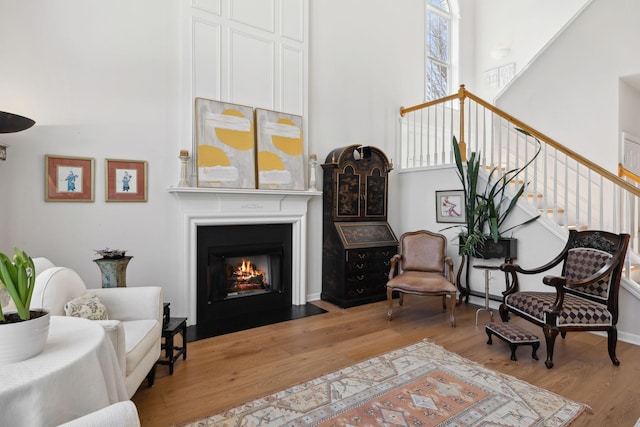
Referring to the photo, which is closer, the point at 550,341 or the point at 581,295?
the point at 550,341

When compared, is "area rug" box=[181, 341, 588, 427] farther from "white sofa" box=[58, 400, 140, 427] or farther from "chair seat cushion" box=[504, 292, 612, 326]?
"white sofa" box=[58, 400, 140, 427]

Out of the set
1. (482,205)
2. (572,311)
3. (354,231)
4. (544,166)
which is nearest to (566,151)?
(544,166)

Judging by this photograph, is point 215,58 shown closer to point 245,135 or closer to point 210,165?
point 245,135

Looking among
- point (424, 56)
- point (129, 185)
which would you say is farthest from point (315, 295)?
point (424, 56)

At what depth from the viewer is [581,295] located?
10.3 feet

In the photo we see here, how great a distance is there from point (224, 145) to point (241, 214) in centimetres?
80

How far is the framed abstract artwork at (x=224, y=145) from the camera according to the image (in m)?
3.62

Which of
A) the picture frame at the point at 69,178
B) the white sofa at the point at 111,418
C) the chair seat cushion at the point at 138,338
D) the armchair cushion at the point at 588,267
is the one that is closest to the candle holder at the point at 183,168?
the picture frame at the point at 69,178

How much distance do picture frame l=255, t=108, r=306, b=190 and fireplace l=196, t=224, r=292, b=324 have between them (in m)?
0.57

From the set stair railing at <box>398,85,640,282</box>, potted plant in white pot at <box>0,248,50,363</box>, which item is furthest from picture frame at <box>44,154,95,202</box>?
stair railing at <box>398,85,640,282</box>

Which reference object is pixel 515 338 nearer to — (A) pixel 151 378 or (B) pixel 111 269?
(A) pixel 151 378

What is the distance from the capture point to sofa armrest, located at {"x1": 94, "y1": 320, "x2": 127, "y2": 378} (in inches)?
69.0

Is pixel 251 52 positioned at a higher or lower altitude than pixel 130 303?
higher

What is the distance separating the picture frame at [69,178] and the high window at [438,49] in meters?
5.24
